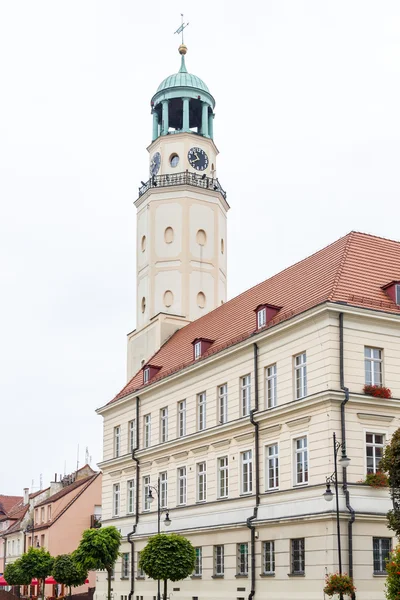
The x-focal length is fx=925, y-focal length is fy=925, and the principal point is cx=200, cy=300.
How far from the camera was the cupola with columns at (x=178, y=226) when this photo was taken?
56125mm

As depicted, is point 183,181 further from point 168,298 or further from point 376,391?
point 376,391

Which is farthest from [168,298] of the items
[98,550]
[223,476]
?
[223,476]

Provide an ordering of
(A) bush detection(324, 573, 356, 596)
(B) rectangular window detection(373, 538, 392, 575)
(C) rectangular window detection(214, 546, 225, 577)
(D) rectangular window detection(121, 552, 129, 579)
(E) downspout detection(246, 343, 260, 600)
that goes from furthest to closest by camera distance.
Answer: (D) rectangular window detection(121, 552, 129, 579) < (C) rectangular window detection(214, 546, 225, 577) < (E) downspout detection(246, 343, 260, 600) < (B) rectangular window detection(373, 538, 392, 575) < (A) bush detection(324, 573, 356, 596)

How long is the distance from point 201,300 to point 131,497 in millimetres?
13296

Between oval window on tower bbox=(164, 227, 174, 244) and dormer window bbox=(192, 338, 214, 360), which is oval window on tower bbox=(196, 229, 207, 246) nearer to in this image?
oval window on tower bbox=(164, 227, 174, 244)

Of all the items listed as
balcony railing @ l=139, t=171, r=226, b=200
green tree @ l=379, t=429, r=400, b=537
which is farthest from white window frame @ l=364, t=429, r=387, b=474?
balcony railing @ l=139, t=171, r=226, b=200

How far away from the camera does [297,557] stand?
33.5 metres

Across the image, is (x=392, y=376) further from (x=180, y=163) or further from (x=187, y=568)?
(x=180, y=163)

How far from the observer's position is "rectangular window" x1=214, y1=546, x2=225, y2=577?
38.8 m

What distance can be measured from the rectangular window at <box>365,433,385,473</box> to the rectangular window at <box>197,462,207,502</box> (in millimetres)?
10244

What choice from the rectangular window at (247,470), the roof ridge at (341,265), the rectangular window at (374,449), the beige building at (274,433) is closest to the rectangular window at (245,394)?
the beige building at (274,433)

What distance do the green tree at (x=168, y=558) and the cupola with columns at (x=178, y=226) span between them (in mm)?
17904

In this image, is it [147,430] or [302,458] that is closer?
[302,458]

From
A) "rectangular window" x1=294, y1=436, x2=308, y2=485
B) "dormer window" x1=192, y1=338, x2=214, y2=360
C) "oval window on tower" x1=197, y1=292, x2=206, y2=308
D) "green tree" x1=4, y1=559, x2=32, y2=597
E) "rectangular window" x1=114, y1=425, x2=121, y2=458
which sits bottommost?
"green tree" x1=4, y1=559, x2=32, y2=597
